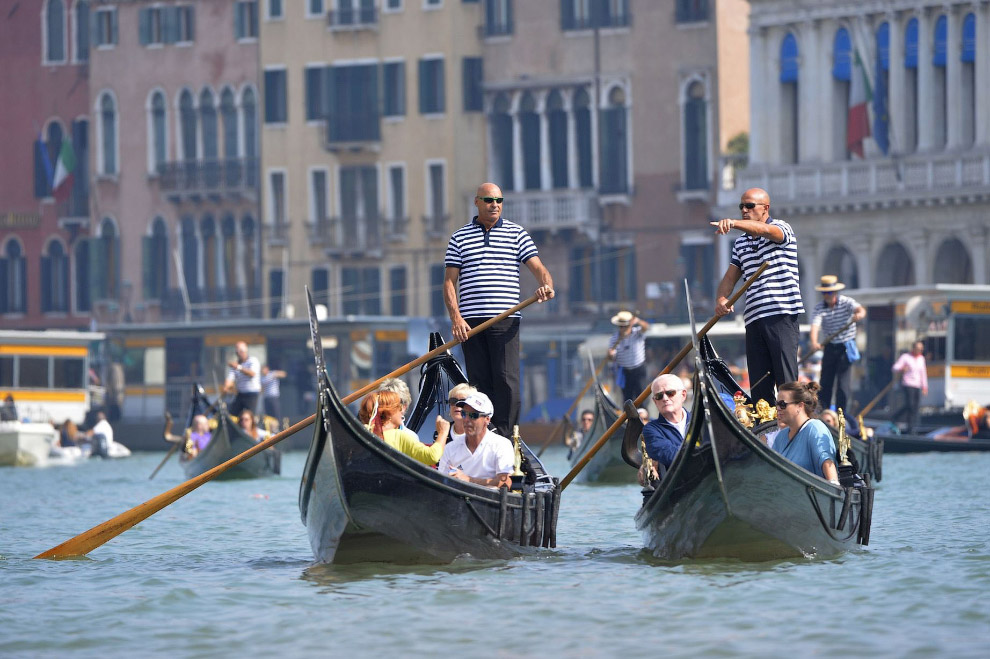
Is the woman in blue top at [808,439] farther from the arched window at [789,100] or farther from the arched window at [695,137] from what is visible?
the arched window at [695,137]

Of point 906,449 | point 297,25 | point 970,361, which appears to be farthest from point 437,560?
point 297,25

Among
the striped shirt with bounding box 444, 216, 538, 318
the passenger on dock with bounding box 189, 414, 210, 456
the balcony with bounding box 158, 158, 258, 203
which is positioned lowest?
the passenger on dock with bounding box 189, 414, 210, 456

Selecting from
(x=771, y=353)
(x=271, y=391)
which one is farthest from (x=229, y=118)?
(x=771, y=353)

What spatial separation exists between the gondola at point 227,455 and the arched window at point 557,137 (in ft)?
46.5

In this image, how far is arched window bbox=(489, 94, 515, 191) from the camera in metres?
33.7

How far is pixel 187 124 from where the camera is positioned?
36.2m

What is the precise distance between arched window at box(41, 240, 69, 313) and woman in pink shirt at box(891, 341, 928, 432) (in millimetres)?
19781

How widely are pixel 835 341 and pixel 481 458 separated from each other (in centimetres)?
549

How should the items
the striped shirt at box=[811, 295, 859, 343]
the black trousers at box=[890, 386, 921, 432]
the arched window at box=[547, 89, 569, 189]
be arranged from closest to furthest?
1. the striped shirt at box=[811, 295, 859, 343]
2. the black trousers at box=[890, 386, 921, 432]
3. the arched window at box=[547, 89, 569, 189]

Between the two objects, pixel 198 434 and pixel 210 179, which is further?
pixel 210 179

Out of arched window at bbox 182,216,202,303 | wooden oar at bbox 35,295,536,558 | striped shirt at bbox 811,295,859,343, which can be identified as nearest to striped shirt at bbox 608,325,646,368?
striped shirt at bbox 811,295,859,343

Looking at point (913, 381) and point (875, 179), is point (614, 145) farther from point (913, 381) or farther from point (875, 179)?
point (913, 381)

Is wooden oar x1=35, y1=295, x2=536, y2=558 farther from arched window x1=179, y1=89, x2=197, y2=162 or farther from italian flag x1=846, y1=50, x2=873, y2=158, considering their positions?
arched window x1=179, y1=89, x2=197, y2=162

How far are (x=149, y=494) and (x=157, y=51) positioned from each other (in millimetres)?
19887
